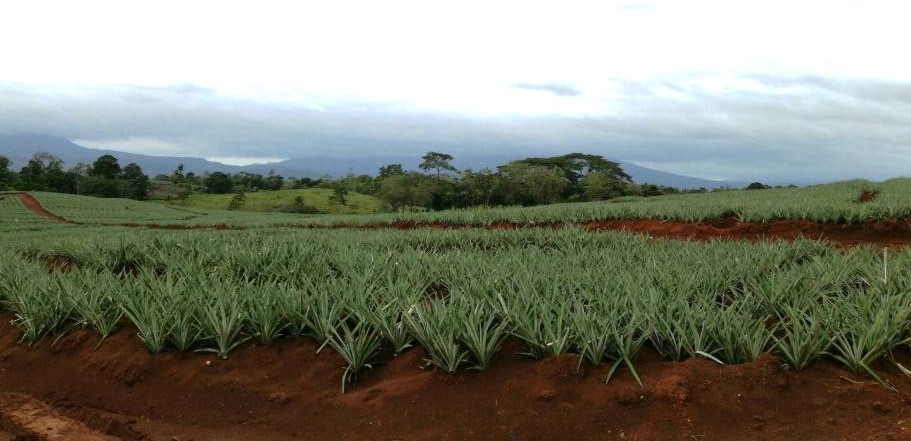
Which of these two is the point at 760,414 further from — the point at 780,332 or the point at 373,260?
the point at 373,260

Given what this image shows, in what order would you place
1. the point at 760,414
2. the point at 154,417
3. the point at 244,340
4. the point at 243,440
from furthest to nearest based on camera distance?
1. the point at 244,340
2. the point at 154,417
3. the point at 243,440
4. the point at 760,414

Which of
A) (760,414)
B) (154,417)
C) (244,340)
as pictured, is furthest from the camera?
(244,340)

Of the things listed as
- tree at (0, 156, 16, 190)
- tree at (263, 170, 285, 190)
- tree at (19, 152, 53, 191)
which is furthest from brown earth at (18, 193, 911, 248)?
tree at (263, 170, 285, 190)

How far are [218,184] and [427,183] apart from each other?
150 ft

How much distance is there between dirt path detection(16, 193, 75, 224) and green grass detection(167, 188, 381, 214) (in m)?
19.3

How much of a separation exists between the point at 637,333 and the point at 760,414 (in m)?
0.81

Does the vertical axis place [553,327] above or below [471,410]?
above

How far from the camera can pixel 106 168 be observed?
314ft

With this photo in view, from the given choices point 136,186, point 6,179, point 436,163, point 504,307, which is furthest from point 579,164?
point 504,307

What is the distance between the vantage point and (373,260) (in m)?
5.57

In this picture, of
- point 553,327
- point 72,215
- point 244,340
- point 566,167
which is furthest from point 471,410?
point 566,167

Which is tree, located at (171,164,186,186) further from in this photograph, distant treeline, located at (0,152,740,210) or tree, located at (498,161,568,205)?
tree, located at (498,161,568,205)

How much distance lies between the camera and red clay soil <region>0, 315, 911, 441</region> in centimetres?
265

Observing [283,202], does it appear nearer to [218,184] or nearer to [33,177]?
[218,184]
